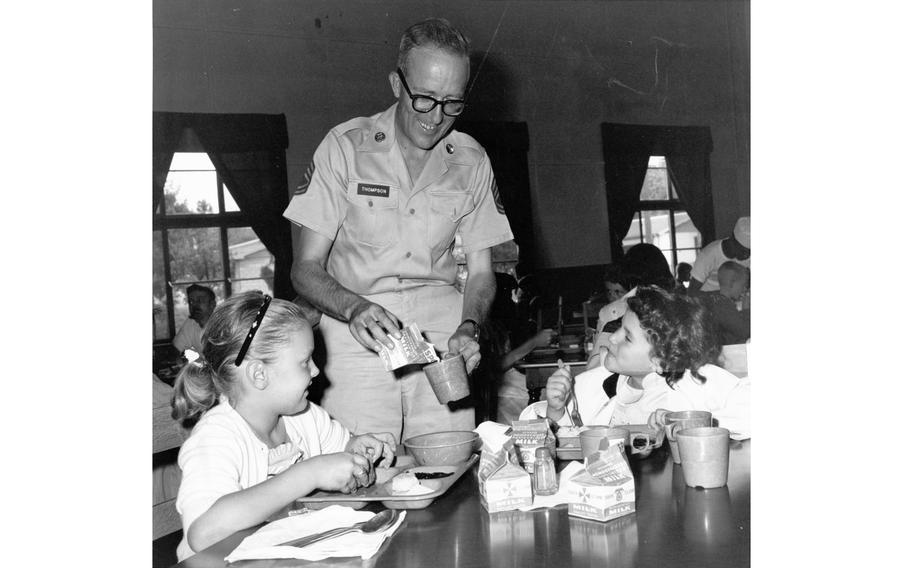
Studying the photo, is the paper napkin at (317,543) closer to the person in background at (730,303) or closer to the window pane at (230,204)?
the person in background at (730,303)

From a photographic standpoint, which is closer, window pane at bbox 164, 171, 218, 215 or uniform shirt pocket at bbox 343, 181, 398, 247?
uniform shirt pocket at bbox 343, 181, 398, 247

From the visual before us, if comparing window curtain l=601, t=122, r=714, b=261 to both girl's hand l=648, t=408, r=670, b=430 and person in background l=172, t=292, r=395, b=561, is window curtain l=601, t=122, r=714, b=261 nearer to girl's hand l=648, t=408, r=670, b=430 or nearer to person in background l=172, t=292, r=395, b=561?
girl's hand l=648, t=408, r=670, b=430

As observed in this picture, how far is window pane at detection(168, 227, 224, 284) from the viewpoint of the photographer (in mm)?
8516

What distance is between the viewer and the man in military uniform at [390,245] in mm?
2430

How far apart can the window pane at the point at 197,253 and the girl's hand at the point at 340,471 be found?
7.55 m

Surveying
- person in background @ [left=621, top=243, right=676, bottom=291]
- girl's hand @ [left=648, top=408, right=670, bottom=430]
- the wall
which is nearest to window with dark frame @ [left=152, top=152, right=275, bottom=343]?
the wall

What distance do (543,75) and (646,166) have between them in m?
1.85

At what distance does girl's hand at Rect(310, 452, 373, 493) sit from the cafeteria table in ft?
0.30

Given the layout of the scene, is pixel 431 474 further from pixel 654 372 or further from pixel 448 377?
pixel 654 372

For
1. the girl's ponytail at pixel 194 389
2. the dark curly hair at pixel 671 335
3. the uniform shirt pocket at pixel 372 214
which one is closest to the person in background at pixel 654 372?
the dark curly hair at pixel 671 335

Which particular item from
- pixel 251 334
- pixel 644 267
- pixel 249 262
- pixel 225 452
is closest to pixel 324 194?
pixel 251 334

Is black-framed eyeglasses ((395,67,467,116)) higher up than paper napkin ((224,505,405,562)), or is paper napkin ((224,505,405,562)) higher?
black-framed eyeglasses ((395,67,467,116))
